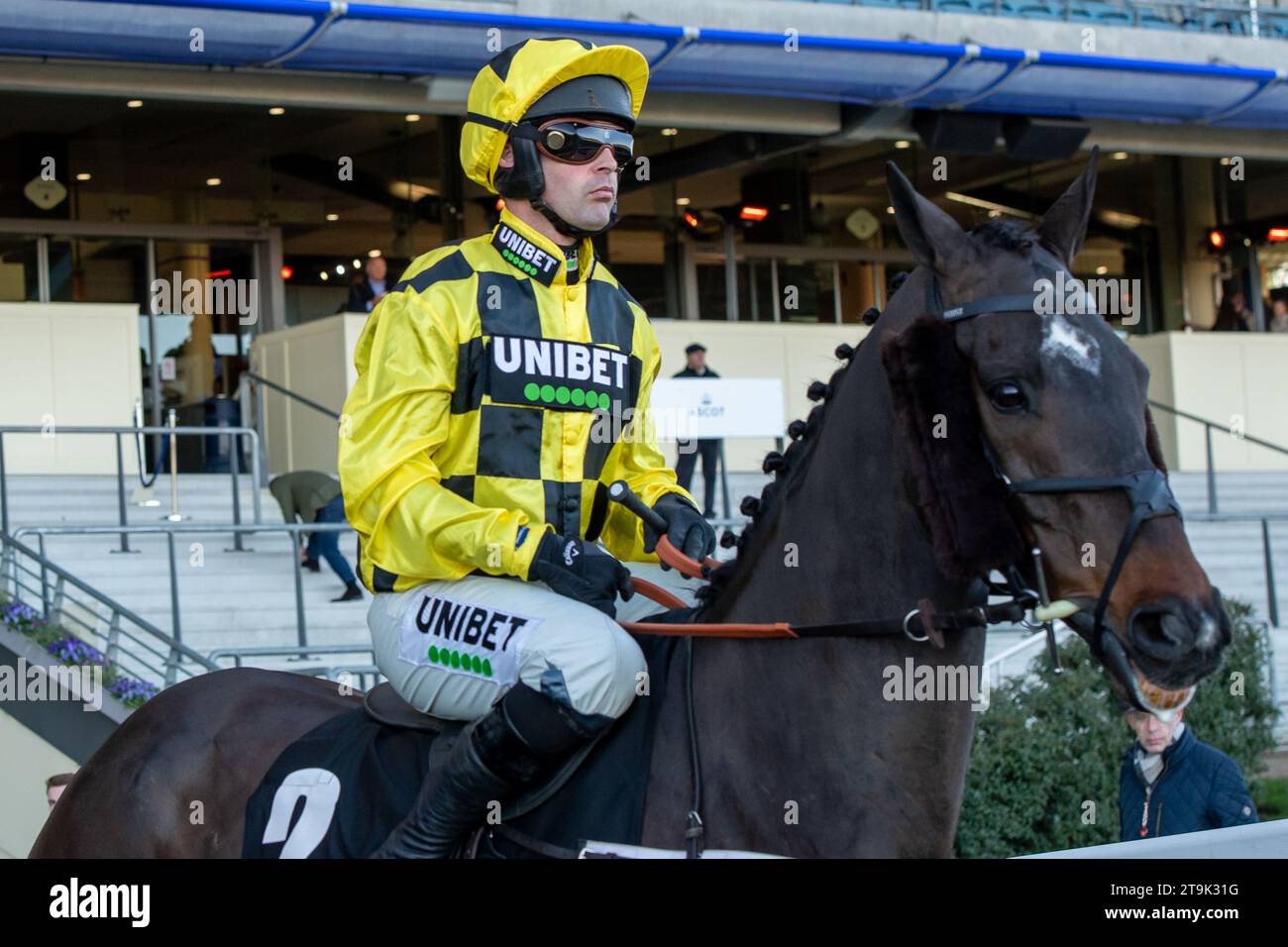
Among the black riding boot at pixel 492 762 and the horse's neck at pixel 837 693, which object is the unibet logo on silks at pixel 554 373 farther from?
the black riding boot at pixel 492 762

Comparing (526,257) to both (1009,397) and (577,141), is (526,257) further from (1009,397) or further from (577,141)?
(1009,397)

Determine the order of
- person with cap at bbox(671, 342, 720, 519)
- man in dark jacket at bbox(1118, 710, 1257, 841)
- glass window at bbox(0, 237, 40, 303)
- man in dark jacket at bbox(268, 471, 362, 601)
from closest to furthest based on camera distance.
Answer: man in dark jacket at bbox(1118, 710, 1257, 841) → man in dark jacket at bbox(268, 471, 362, 601) → person with cap at bbox(671, 342, 720, 519) → glass window at bbox(0, 237, 40, 303)

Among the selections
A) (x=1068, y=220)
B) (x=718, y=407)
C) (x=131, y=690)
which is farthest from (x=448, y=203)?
(x=1068, y=220)

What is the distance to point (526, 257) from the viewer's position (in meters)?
3.34

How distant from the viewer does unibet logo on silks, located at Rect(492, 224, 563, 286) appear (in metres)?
3.34

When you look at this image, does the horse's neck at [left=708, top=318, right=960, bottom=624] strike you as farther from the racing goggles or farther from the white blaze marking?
the racing goggles

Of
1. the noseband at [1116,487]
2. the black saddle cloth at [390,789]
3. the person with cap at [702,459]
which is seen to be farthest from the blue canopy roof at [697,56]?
the noseband at [1116,487]

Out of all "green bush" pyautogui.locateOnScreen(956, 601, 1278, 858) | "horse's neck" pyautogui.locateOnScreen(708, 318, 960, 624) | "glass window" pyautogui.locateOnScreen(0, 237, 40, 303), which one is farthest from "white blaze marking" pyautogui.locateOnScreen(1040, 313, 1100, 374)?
"glass window" pyautogui.locateOnScreen(0, 237, 40, 303)

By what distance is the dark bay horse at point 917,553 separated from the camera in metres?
2.52

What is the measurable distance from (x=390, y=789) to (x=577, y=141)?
1400 mm

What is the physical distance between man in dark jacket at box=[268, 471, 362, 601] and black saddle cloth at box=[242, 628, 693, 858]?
6674 mm

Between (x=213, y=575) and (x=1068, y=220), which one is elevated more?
(x=1068, y=220)

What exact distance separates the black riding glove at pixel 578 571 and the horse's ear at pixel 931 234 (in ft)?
2.70

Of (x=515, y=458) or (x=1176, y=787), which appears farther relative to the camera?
(x=1176, y=787)
